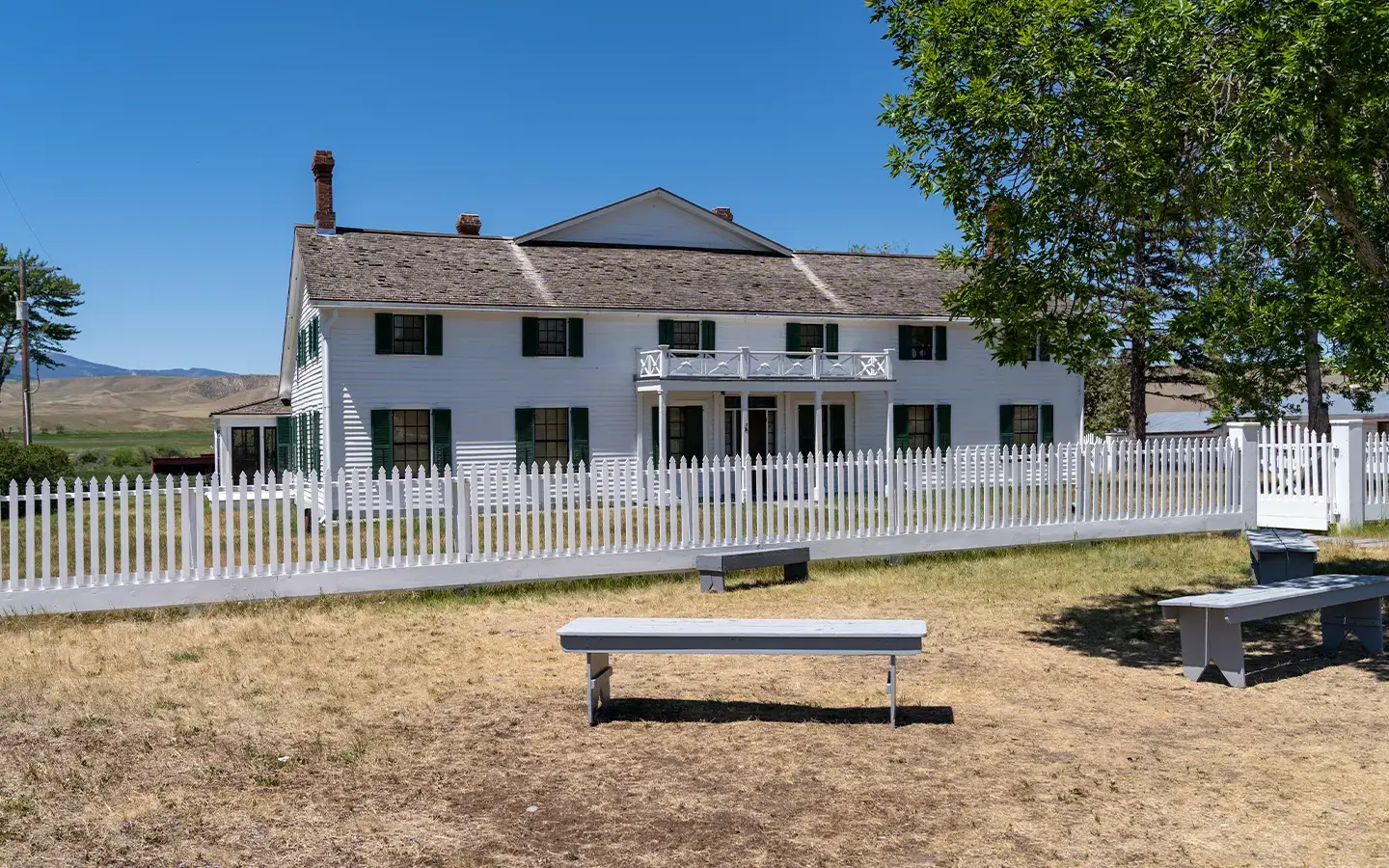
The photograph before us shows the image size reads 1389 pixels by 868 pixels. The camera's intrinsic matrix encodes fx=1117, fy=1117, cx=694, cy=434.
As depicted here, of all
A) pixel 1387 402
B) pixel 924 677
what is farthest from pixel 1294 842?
pixel 1387 402

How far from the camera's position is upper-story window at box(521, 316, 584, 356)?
83.8 feet

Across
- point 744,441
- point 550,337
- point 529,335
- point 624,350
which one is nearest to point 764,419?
point 744,441

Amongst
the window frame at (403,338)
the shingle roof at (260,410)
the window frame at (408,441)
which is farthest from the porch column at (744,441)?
the shingle roof at (260,410)

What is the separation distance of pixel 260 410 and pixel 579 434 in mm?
10369

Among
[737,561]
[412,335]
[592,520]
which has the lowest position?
[737,561]

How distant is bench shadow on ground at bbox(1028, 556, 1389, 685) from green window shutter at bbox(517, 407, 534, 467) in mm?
15738

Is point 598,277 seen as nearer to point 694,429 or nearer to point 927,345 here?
point 694,429

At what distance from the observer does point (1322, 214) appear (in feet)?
35.1

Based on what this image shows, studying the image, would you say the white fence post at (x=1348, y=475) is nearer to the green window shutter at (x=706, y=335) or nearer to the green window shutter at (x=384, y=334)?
the green window shutter at (x=706, y=335)

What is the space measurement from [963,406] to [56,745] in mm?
25956

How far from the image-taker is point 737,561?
12.6 metres

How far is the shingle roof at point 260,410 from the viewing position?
29.5 metres

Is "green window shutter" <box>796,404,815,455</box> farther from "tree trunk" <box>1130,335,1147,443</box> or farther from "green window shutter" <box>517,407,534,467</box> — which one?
"tree trunk" <box>1130,335,1147,443</box>

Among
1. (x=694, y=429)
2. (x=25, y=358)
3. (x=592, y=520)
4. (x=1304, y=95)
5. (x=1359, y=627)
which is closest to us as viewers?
(x=1304, y=95)
